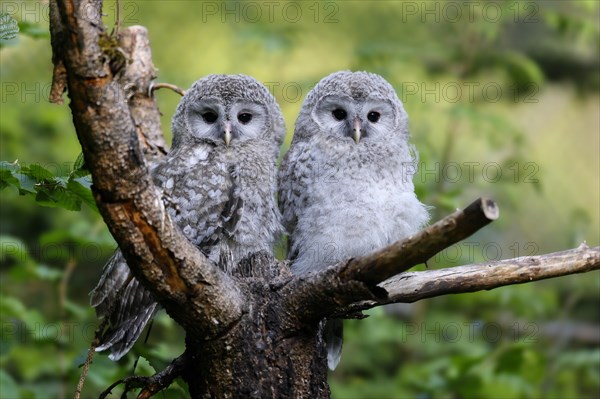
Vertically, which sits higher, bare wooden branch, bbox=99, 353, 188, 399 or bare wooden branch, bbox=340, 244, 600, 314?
bare wooden branch, bbox=340, 244, 600, 314

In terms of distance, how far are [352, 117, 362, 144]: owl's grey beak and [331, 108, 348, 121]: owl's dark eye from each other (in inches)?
3.8

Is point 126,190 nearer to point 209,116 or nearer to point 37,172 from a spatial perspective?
point 37,172

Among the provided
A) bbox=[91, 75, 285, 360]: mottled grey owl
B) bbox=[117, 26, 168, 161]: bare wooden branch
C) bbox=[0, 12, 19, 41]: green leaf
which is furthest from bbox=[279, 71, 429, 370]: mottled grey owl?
bbox=[0, 12, 19, 41]: green leaf

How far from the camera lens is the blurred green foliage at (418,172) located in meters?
3.72

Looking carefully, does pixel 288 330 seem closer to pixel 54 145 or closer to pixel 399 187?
pixel 399 187

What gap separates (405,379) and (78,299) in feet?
8.40

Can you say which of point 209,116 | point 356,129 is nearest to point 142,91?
point 209,116

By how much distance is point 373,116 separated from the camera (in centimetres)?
341

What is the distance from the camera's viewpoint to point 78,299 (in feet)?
18.3

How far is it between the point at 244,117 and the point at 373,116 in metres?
0.59

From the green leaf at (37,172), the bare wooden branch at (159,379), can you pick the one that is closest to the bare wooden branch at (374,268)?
the bare wooden branch at (159,379)

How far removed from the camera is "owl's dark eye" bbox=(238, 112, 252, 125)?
3344 mm

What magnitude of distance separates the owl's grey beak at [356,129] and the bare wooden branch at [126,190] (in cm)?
113

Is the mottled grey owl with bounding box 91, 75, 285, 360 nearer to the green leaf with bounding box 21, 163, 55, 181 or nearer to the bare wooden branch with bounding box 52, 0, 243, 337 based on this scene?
the bare wooden branch with bounding box 52, 0, 243, 337
